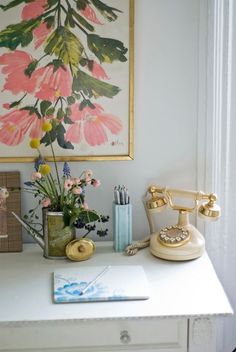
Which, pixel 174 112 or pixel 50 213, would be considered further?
pixel 174 112

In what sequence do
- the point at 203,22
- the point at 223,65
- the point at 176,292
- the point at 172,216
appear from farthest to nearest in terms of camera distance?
1. the point at 172,216
2. the point at 203,22
3. the point at 223,65
4. the point at 176,292

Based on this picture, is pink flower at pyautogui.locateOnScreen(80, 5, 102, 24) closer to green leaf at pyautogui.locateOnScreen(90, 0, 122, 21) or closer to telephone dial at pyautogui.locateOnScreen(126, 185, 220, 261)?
green leaf at pyautogui.locateOnScreen(90, 0, 122, 21)

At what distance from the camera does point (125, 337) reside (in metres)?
1.55

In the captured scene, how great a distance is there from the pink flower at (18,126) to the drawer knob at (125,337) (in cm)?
79

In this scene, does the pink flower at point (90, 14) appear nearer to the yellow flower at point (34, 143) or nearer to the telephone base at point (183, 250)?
the yellow flower at point (34, 143)

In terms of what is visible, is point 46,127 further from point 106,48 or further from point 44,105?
point 106,48

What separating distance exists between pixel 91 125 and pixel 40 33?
0.37m

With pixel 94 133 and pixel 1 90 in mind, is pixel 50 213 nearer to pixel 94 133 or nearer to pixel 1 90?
pixel 94 133

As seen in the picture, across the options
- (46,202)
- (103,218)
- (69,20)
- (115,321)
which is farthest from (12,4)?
(115,321)

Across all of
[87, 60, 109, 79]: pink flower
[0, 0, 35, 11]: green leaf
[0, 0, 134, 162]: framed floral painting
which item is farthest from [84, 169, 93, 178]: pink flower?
[0, 0, 35, 11]: green leaf

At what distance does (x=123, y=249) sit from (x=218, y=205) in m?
0.37

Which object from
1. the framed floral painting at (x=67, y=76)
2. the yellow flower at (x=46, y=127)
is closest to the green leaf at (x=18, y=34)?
the framed floral painting at (x=67, y=76)

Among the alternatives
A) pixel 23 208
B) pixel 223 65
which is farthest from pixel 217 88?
pixel 23 208

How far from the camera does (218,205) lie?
1.93 metres
